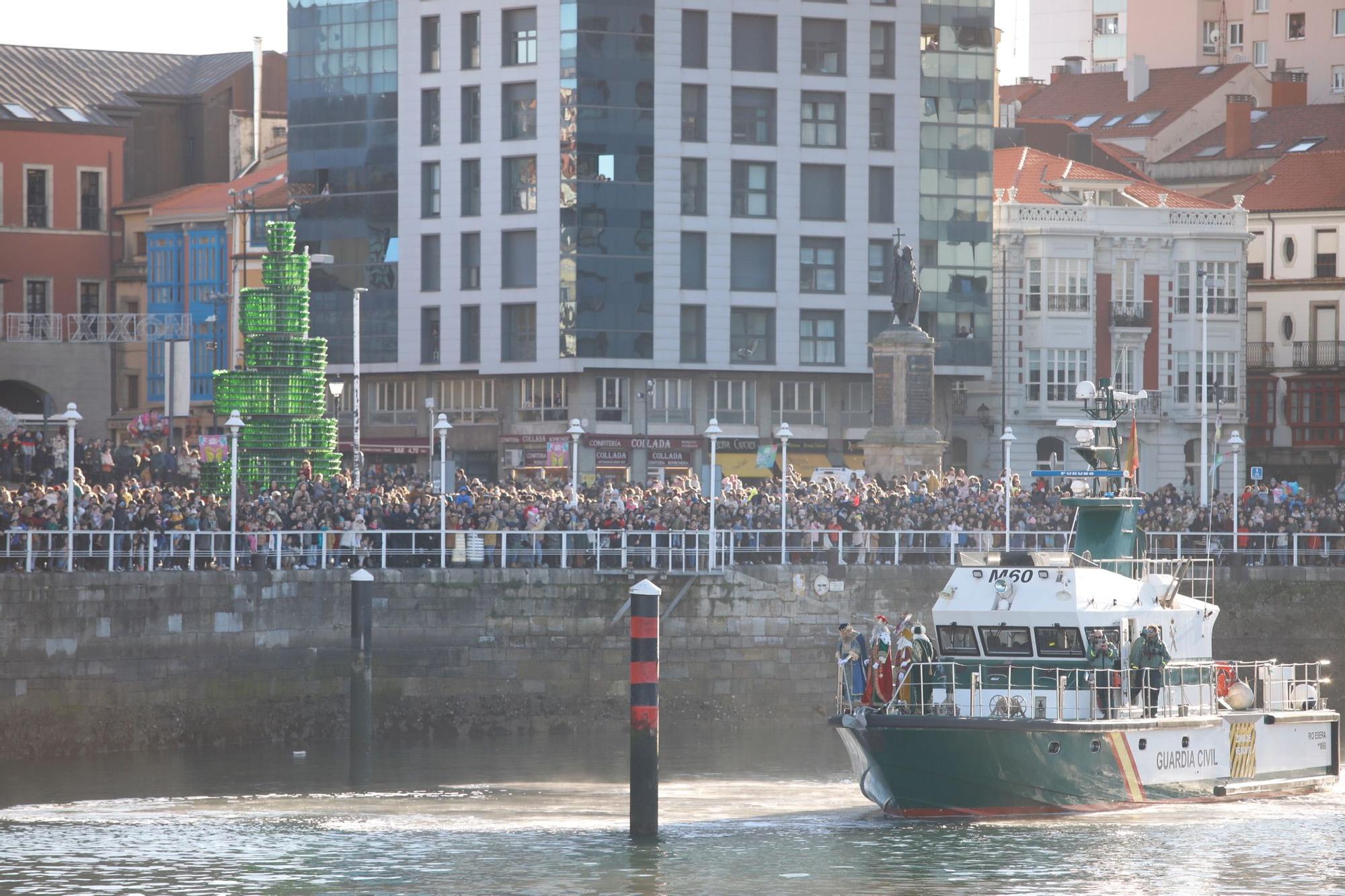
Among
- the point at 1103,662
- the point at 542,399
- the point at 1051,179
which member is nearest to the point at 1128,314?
the point at 1051,179

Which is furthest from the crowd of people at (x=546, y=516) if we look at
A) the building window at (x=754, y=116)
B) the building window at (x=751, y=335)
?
the building window at (x=754, y=116)

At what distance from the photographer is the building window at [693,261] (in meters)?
85.3

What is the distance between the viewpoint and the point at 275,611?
48.0 m

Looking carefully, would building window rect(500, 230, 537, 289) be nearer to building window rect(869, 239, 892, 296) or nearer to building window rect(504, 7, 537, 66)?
building window rect(504, 7, 537, 66)

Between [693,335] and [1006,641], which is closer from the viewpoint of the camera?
[1006,641]

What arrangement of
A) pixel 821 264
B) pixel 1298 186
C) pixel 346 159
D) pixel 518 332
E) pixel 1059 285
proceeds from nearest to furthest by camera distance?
pixel 518 332 < pixel 821 264 < pixel 346 159 < pixel 1059 285 < pixel 1298 186

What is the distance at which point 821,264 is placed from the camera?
87000 mm

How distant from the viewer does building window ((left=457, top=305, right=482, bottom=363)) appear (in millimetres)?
86812

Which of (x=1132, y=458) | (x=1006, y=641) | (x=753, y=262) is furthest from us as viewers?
(x=753, y=262)

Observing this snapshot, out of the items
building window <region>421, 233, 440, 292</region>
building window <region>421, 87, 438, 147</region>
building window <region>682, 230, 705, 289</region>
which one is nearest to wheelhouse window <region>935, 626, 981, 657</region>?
building window <region>682, 230, 705, 289</region>

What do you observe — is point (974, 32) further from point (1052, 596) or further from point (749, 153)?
point (1052, 596)

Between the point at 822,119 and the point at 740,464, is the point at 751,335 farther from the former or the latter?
the point at 822,119

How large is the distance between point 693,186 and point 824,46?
7136 millimetres

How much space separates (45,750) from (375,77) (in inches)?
1870
